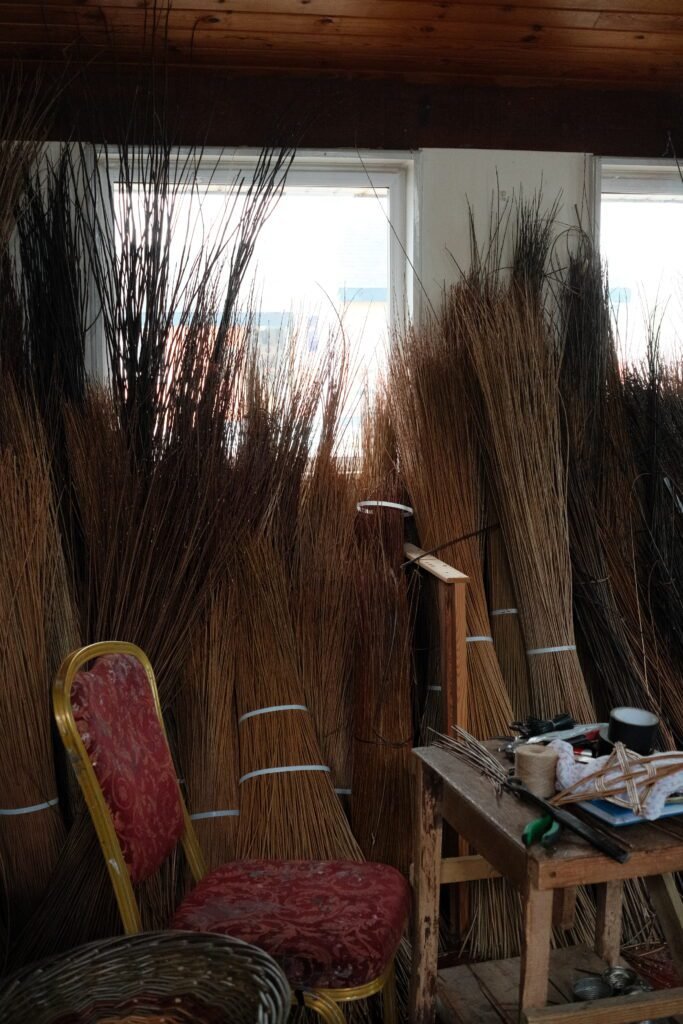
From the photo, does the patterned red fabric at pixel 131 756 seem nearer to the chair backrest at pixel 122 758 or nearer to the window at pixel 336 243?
the chair backrest at pixel 122 758

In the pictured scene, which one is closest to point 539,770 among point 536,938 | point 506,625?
point 536,938

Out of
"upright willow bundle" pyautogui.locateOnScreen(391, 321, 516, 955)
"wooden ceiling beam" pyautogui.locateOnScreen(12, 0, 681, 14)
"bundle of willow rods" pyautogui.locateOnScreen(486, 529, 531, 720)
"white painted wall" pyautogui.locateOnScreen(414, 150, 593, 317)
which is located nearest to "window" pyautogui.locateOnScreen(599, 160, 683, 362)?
"white painted wall" pyautogui.locateOnScreen(414, 150, 593, 317)

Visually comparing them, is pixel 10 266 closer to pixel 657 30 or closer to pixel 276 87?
pixel 276 87

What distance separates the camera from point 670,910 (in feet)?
6.23

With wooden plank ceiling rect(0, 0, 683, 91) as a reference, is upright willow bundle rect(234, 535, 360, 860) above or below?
below

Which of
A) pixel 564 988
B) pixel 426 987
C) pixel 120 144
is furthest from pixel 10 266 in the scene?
pixel 564 988

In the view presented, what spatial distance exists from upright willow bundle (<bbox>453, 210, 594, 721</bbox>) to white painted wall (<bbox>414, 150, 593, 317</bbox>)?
354 millimetres

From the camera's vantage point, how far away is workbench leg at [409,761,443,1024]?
1.89 metres

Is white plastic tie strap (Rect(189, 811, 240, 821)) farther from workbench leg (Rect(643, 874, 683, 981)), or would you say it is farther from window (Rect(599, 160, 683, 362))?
window (Rect(599, 160, 683, 362))

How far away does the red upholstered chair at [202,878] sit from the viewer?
1595 millimetres

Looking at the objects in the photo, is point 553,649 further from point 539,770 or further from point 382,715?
point 539,770

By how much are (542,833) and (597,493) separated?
136 cm

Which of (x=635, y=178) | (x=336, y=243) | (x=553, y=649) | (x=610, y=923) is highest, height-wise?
(x=635, y=178)

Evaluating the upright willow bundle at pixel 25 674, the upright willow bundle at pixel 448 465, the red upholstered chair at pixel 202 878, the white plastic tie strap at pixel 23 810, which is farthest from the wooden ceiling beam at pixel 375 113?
the white plastic tie strap at pixel 23 810
